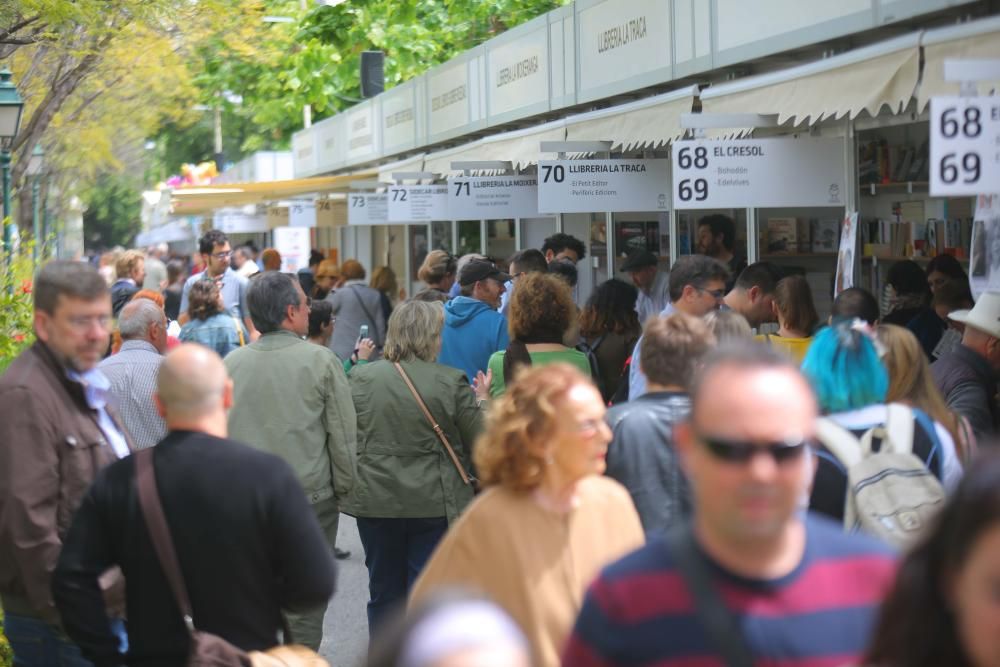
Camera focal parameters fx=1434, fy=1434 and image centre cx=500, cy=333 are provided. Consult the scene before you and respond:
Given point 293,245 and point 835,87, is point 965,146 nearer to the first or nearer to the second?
point 835,87

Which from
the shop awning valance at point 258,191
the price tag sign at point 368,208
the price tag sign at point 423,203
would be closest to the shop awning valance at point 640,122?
the price tag sign at point 423,203

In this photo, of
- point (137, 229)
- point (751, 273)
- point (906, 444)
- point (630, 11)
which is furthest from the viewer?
point (137, 229)

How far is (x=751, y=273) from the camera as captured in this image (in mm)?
7941

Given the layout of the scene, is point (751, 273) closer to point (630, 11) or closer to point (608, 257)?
point (630, 11)

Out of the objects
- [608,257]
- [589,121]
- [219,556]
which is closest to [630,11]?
[589,121]

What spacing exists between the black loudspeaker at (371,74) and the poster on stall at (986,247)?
810 inches

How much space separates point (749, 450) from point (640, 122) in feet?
26.1

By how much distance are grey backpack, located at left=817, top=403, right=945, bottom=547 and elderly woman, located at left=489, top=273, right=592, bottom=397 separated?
8.80 feet

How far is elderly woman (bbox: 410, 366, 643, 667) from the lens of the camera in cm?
353

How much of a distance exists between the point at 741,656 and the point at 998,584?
1.83 ft

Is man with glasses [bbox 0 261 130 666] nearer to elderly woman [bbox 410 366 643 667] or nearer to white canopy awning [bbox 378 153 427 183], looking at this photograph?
elderly woman [bbox 410 366 643 667]

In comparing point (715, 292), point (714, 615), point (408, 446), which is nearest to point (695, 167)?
point (715, 292)

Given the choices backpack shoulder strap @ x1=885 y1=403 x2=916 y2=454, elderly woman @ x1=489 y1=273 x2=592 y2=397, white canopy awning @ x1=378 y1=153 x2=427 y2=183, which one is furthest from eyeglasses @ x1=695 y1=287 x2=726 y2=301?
white canopy awning @ x1=378 y1=153 x2=427 y2=183

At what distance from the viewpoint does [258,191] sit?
2239 centimetres
